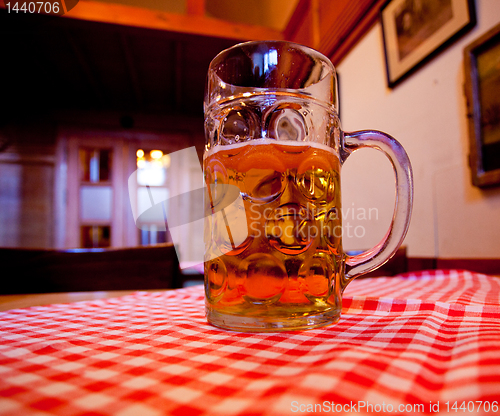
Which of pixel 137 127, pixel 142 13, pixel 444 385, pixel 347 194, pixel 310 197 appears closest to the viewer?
pixel 444 385

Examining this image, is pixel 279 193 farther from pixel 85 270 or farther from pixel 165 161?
pixel 165 161

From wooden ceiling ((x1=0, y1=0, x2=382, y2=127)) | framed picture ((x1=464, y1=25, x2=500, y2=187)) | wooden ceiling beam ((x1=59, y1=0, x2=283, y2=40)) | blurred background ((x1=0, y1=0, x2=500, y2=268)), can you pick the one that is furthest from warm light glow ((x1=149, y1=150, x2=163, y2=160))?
framed picture ((x1=464, y1=25, x2=500, y2=187))

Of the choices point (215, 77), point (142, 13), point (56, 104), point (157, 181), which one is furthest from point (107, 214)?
point (215, 77)

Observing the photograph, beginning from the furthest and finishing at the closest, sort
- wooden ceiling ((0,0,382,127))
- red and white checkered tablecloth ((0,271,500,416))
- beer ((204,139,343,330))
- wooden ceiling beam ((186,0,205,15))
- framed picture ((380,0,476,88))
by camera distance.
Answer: wooden ceiling beam ((186,0,205,15)), wooden ceiling ((0,0,382,127)), framed picture ((380,0,476,88)), beer ((204,139,343,330)), red and white checkered tablecloth ((0,271,500,416))

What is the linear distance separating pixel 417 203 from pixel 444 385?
145 cm

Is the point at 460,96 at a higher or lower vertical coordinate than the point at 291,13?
lower

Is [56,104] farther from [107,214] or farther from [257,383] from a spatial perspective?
[257,383]

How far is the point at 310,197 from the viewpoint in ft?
1.31

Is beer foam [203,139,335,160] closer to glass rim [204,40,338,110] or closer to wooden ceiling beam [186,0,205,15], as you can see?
glass rim [204,40,338,110]

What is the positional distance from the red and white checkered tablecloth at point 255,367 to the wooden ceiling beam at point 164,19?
2.89 meters

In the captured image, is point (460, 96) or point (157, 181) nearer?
point (460, 96)

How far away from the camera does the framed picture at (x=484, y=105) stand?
1.08 metres

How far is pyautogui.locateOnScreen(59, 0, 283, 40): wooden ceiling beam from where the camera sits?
265cm

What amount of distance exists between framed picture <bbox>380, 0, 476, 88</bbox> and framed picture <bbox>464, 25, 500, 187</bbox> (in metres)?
0.13
